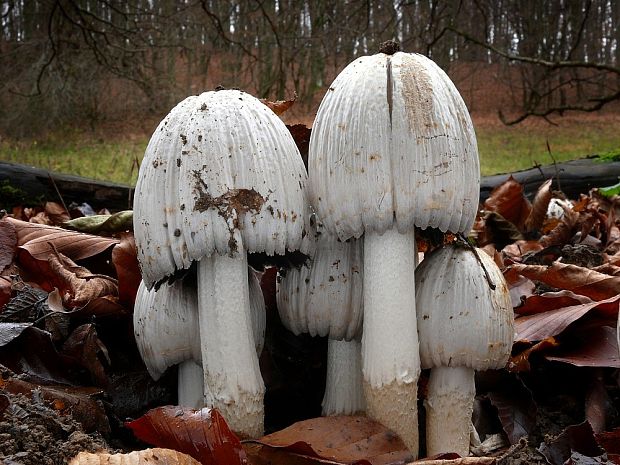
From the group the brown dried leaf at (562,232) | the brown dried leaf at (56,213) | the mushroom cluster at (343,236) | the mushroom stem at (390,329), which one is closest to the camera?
the mushroom cluster at (343,236)

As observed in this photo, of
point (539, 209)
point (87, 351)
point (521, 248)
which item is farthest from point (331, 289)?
point (539, 209)

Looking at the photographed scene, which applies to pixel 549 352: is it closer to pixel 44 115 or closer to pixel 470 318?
pixel 470 318

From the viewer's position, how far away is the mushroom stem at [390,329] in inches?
68.9

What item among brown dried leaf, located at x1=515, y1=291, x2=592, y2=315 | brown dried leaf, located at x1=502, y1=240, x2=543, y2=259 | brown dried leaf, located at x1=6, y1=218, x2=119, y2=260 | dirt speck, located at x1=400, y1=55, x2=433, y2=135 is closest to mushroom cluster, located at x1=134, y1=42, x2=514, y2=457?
dirt speck, located at x1=400, y1=55, x2=433, y2=135

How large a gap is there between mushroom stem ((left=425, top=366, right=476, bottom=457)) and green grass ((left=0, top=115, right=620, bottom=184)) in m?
5.86

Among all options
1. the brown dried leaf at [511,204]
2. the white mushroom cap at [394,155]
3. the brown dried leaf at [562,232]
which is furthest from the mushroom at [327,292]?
the brown dried leaf at [511,204]

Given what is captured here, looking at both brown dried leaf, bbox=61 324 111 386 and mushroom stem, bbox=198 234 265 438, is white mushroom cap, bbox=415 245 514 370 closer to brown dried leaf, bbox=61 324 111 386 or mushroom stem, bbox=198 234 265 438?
mushroom stem, bbox=198 234 265 438

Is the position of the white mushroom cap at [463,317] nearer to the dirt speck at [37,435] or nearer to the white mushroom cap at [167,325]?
the white mushroom cap at [167,325]

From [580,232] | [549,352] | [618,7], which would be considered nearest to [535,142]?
[618,7]

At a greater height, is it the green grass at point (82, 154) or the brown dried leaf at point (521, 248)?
the green grass at point (82, 154)


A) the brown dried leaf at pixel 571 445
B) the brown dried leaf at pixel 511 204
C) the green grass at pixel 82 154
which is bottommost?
the brown dried leaf at pixel 571 445

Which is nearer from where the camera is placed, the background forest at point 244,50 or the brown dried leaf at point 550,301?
the brown dried leaf at point 550,301

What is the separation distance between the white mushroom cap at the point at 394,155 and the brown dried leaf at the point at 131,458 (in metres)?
0.65

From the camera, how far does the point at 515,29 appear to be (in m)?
21.5
